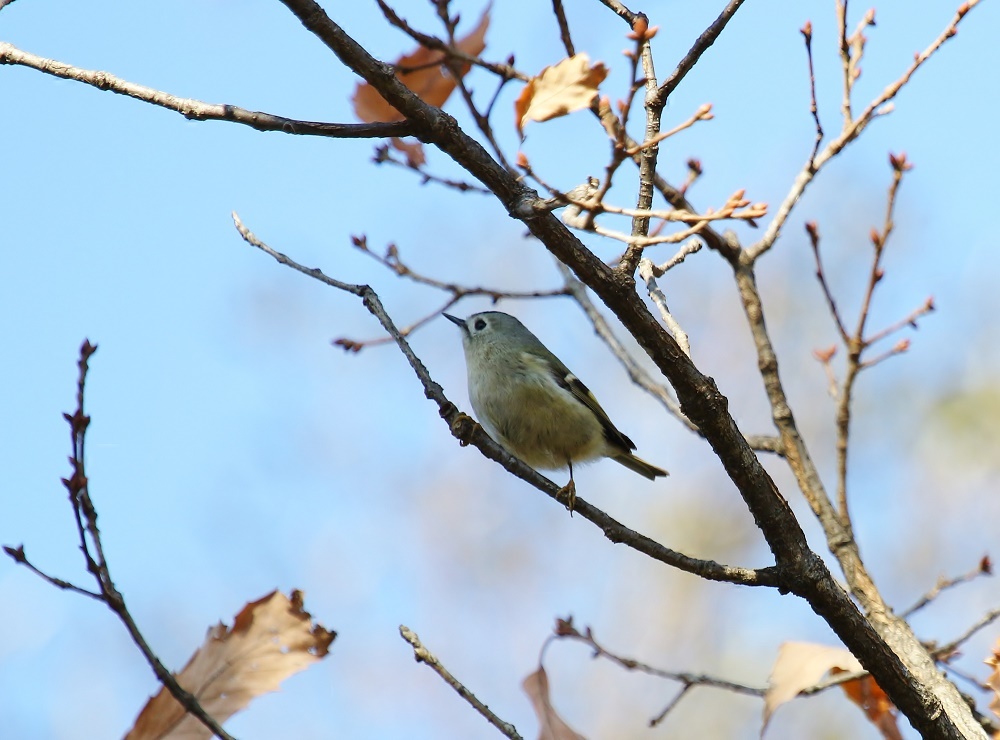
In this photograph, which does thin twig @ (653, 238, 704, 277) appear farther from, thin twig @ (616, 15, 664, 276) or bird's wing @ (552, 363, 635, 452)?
bird's wing @ (552, 363, 635, 452)

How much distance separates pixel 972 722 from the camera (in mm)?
1738

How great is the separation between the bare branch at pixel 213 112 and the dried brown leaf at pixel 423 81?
0.19 feet

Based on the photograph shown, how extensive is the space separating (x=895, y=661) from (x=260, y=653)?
1.06 metres

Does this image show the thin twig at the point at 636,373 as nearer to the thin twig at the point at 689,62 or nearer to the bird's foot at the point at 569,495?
the bird's foot at the point at 569,495

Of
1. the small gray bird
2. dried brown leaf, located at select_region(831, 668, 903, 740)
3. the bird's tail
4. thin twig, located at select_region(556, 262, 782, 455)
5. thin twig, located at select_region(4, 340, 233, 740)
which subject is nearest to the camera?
thin twig, located at select_region(4, 340, 233, 740)

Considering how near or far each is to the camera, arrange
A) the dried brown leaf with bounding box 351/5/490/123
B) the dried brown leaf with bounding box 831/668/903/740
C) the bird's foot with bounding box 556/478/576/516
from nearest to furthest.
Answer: the dried brown leaf with bounding box 351/5/490/123, the dried brown leaf with bounding box 831/668/903/740, the bird's foot with bounding box 556/478/576/516

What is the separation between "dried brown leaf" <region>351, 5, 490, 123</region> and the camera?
1.60 m

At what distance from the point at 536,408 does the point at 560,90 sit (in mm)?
2048

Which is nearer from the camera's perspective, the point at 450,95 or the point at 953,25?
the point at 450,95

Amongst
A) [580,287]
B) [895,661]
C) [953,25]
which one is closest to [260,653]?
[895,661]

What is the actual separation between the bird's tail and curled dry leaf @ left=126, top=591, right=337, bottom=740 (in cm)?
244

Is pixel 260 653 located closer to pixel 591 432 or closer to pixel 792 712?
pixel 591 432

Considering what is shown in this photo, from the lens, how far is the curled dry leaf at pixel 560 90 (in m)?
1.21

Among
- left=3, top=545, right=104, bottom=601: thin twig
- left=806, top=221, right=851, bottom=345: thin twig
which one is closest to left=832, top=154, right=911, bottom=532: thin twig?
left=806, top=221, right=851, bottom=345: thin twig
